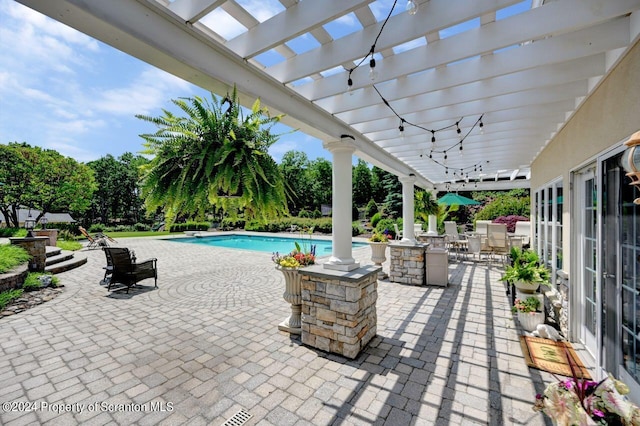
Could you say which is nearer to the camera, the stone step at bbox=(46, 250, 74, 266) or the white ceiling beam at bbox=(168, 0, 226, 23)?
the white ceiling beam at bbox=(168, 0, 226, 23)

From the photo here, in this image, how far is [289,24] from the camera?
202cm

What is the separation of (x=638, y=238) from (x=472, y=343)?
207cm

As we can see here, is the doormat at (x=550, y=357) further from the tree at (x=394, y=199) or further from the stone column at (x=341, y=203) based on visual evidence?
the tree at (x=394, y=199)

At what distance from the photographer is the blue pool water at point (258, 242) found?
15047mm

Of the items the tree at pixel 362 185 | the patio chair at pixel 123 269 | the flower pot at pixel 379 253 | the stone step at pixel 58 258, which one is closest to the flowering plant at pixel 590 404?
the flower pot at pixel 379 253

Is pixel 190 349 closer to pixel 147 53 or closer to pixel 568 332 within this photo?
pixel 147 53

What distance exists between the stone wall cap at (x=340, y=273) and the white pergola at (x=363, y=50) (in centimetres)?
17

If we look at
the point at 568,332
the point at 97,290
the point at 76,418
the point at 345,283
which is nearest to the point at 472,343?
the point at 568,332

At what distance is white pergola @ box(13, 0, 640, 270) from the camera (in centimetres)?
182

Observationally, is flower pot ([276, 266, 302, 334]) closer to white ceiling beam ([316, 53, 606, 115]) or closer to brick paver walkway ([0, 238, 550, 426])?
brick paver walkway ([0, 238, 550, 426])

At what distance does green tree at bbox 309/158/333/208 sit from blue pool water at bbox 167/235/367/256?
940 cm

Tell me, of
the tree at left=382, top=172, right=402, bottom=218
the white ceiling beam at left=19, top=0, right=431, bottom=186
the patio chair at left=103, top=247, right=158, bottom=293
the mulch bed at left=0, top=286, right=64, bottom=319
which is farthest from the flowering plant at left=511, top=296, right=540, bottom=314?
the tree at left=382, top=172, right=402, bottom=218

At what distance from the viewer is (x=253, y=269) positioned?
8234 mm

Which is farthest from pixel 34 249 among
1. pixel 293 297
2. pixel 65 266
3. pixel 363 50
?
pixel 363 50
